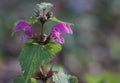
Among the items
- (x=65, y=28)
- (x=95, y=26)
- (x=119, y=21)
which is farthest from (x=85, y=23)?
(x=65, y=28)

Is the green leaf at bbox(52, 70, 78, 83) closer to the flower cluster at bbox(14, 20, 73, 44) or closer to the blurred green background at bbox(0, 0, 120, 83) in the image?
the flower cluster at bbox(14, 20, 73, 44)

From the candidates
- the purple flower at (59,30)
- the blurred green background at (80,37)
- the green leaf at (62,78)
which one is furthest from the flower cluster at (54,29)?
the blurred green background at (80,37)


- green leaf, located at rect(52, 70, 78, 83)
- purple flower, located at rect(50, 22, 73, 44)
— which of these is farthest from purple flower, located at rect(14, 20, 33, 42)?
green leaf, located at rect(52, 70, 78, 83)

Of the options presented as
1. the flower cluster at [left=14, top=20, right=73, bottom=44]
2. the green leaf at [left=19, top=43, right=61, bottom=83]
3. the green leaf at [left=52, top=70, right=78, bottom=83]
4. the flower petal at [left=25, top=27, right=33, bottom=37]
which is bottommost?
the green leaf at [left=52, top=70, right=78, bottom=83]

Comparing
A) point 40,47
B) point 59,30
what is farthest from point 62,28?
point 40,47

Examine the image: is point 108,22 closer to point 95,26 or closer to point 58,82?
point 95,26

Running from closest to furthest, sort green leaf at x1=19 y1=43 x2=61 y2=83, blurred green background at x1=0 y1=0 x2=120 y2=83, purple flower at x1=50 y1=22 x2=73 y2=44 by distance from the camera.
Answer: green leaf at x1=19 y1=43 x2=61 y2=83 < purple flower at x1=50 y1=22 x2=73 y2=44 < blurred green background at x1=0 y1=0 x2=120 y2=83

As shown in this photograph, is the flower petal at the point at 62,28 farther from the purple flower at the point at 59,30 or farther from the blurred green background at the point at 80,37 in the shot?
the blurred green background at the point at 80,37

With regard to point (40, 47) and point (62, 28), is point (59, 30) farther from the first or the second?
point (40, 47)
